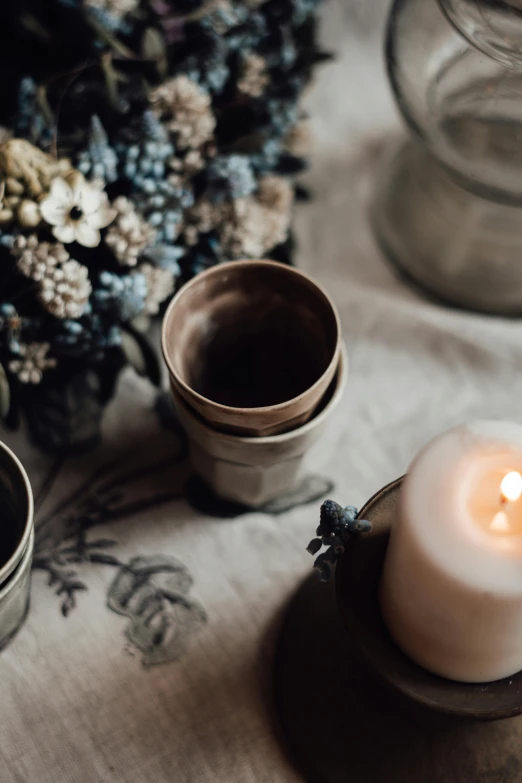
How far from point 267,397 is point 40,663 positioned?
7.6 inches

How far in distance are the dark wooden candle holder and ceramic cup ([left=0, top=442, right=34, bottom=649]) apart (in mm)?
136

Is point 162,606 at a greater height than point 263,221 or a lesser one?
lesser

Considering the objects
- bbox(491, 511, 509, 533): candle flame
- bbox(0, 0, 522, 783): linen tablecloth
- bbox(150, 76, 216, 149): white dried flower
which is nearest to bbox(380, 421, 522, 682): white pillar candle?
bbox(491, 511, 509, 533): candle flame

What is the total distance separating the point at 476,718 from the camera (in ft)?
0.98

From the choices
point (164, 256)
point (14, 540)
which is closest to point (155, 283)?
point (164, 256)

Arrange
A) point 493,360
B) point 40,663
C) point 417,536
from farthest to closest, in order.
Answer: point 493,360 < point 40,663 < point 417,536

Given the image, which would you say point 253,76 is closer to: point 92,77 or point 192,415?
point 92,77

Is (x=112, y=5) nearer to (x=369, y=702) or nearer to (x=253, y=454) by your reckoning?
(x=253, y=454)

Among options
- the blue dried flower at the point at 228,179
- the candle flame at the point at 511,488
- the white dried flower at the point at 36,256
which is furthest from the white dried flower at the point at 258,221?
the candle flame at the point at 511,488

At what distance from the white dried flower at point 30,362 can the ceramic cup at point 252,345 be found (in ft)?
0.24

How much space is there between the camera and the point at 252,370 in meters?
0.46

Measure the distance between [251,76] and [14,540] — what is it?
0.99 feet

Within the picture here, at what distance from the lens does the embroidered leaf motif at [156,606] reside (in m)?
0.42

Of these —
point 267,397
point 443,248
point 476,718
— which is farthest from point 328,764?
point 443,248
